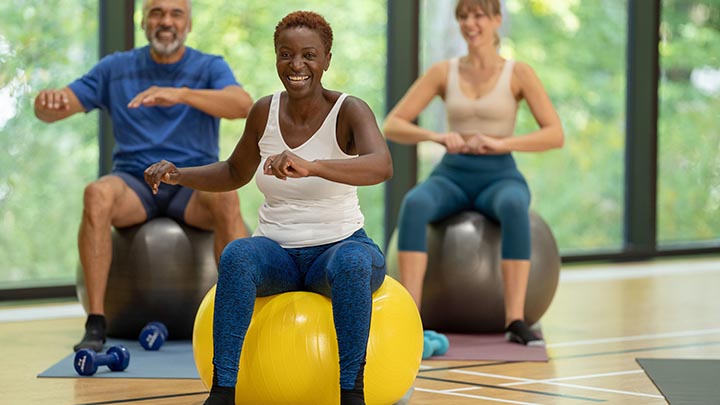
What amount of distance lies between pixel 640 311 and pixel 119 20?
2.60 metres

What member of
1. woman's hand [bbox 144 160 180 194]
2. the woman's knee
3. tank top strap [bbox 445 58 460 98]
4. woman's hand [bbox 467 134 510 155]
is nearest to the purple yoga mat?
woman's hand [bbox 467 134 510 155]

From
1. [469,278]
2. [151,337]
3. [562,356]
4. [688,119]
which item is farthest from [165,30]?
[688,119]

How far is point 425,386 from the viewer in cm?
363

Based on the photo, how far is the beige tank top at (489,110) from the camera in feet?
15.3

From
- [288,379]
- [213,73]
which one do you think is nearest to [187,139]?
[213,73]

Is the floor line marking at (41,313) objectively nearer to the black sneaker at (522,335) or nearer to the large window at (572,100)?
the black sneaker at (522,335)

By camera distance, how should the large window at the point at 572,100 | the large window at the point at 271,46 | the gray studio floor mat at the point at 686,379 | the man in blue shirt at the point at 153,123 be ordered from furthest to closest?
1. the large window at the point at 572,100
2. the large window at the point at 271,46
3. the man in blue shirt at the point at 153,123
4. the gray studio floor mat at the point at 686,379

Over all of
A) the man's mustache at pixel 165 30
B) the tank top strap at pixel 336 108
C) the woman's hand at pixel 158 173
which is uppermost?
the man's mustache at pixel 165 30

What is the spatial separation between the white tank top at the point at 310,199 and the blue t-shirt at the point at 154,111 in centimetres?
128

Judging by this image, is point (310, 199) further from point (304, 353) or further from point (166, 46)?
point (166, 46)

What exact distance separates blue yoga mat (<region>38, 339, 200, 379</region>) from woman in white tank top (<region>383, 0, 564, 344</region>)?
866mm

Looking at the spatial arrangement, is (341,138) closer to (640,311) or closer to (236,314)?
(236,314)

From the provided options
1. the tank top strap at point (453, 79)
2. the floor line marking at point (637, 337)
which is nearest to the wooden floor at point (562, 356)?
the floor line marking at point (637, 337)

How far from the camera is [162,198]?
173 inches
